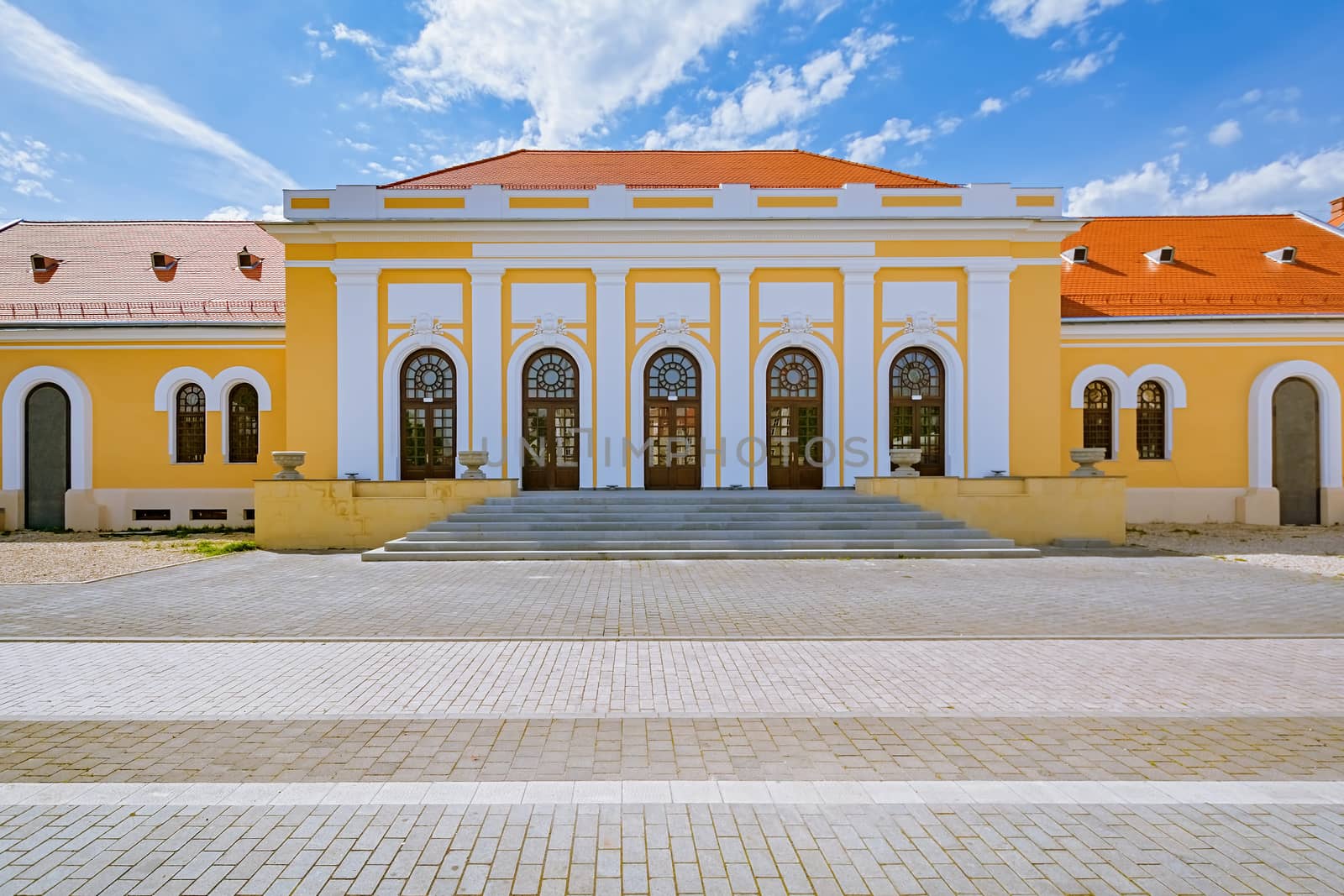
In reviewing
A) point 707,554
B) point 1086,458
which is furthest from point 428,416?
point 1086,458

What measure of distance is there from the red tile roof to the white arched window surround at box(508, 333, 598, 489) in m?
7.38

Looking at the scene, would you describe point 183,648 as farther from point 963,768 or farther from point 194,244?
point 194,244

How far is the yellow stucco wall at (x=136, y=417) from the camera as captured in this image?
1883 centimetres

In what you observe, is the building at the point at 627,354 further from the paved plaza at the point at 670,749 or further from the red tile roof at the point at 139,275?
the paved plaza at the point at 670,749

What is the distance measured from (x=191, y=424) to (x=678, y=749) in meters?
20.6

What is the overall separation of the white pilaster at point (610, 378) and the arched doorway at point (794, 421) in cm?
397

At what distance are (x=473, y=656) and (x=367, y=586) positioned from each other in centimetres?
446

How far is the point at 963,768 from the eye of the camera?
406cm

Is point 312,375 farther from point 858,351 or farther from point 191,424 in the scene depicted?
point 858,351

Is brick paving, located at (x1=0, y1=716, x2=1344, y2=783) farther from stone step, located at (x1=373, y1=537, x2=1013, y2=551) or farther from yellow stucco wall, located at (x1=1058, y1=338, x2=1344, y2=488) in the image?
yellow stucco wall, located at (x1=1058, y1=338, x2=1344, y2=488)

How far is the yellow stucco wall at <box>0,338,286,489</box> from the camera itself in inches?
741

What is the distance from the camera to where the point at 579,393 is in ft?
58.6

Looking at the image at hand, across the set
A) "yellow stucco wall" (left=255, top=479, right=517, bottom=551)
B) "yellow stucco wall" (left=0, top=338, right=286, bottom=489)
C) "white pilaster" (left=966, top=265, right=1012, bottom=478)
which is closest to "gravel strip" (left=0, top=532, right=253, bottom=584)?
"yellow stucco wall" (left=255, top=479, right=517, bottom=551)

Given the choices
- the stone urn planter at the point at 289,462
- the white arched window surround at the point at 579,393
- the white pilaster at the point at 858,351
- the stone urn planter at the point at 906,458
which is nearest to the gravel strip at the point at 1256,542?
the stone urn planter at the point at 906,458
